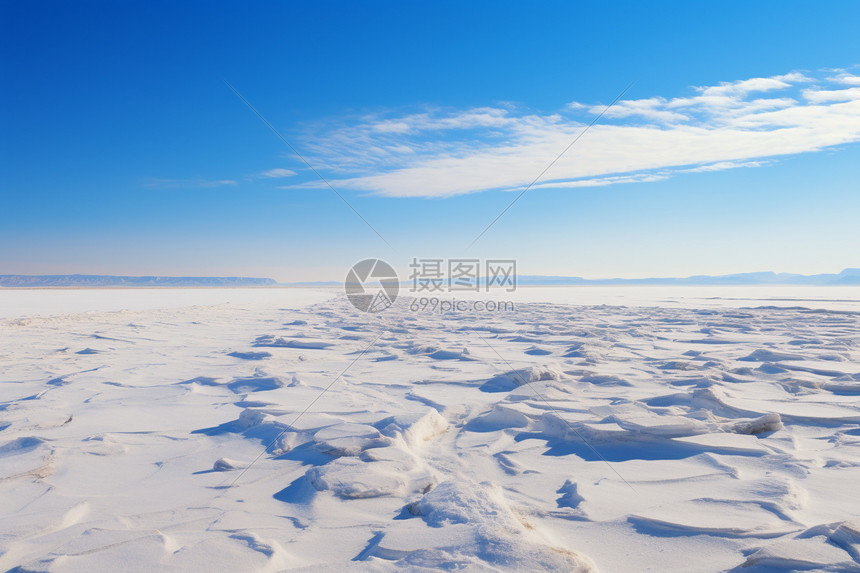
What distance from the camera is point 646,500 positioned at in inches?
74.9

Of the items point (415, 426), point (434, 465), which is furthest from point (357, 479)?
point (415, 426)

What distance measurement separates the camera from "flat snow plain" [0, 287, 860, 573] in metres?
1.51

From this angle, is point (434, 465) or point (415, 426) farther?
point (415, 426)

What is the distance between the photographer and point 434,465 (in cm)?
228

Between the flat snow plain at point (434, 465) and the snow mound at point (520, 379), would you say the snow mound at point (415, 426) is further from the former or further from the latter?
the snow mound at point (520, 379)

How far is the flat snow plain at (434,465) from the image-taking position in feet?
4.96

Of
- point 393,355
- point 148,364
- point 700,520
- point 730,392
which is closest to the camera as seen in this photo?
point 700,520

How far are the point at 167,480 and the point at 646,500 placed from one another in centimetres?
205

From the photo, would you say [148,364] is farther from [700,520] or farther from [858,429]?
[858,429]

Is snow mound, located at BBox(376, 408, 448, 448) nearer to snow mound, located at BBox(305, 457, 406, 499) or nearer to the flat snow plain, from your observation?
the flat snow plain

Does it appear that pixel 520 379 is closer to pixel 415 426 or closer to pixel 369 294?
pixel 415 426

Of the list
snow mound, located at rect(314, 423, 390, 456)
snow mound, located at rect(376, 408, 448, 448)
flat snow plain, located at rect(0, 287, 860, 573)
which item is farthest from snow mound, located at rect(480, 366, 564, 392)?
snow mound, located at rect(314, 423, 390, 456)

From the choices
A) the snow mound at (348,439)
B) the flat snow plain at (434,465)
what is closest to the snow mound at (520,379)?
the flat snow plain at (434,465)

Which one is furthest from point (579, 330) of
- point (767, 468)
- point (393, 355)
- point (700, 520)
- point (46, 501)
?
point (46, 501)
